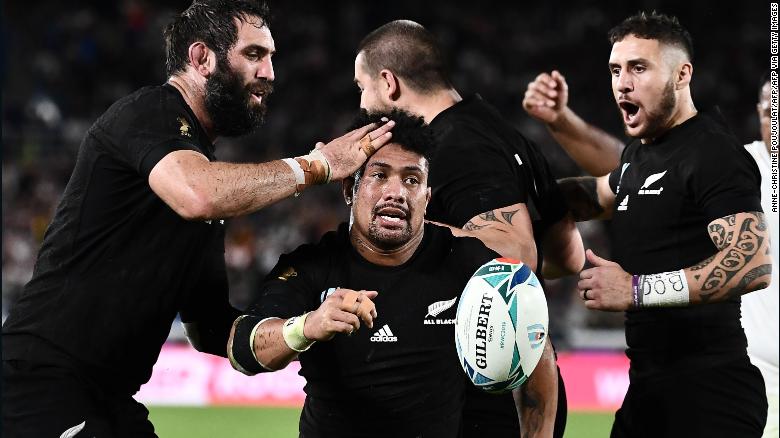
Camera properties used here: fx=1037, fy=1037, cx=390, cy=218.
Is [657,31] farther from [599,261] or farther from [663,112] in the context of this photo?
[599,261]

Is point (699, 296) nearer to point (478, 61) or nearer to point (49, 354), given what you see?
point (49, 354)

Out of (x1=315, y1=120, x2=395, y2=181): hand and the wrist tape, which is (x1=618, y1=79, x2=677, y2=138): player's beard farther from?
the wrist tape

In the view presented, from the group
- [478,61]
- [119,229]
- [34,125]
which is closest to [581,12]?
[478,61]

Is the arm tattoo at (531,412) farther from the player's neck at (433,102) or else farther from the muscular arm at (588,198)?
the player's neck at (433,102)

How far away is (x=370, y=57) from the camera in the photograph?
565 cm

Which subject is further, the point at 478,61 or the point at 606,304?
the point at 478,61

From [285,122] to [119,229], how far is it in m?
15.2

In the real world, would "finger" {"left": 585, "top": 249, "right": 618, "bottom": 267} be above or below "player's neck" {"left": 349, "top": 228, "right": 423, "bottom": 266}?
below

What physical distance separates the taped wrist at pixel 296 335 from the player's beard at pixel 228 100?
46.6 inches

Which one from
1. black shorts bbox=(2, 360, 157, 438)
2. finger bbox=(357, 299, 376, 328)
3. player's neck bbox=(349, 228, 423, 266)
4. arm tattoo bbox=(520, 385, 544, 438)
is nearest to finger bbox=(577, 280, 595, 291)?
arm tattoo bbox=(520, 385, 544, 438)

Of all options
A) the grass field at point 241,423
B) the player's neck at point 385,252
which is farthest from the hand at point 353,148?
the grass field at point 241,423

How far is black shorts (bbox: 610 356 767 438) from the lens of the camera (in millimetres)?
4809

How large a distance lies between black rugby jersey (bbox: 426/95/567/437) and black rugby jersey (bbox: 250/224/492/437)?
0.50 meters

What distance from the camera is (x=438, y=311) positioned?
14.4 ft
